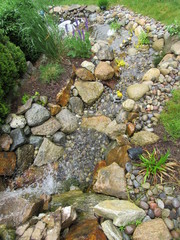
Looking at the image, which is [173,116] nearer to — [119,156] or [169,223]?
[119,156]

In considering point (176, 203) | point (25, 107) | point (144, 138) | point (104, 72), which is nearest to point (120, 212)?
point (176, 203)

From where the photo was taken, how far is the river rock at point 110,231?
6.97 feet

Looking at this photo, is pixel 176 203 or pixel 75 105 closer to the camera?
pixel 176 203

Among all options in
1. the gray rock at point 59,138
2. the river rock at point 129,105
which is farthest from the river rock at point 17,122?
the river rock at point 129,105

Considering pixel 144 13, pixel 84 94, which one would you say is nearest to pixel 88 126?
pixel 84 94

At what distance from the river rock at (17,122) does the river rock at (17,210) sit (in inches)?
55.3

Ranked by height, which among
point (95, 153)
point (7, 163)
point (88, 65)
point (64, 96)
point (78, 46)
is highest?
point (78, 46)

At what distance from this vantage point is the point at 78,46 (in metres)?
4.79

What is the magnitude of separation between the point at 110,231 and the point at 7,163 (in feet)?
Answer: 7.42

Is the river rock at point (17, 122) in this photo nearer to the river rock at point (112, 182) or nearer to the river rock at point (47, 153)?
the river rock at point (47, 153)

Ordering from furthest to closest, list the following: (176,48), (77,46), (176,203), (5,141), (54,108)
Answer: (77,46) → (176,48) → (54,108) → (5,141) → (176,203)

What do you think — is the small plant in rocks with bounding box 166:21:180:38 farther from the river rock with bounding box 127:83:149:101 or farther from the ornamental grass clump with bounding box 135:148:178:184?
the ornamental grass clump with bounding box 135:148:178:184

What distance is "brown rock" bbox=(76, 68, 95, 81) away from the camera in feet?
14.5

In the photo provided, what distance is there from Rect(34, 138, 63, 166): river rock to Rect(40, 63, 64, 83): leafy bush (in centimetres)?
141
